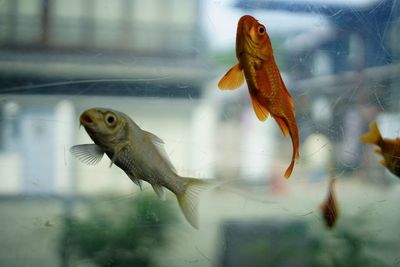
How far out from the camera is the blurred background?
1113 mm

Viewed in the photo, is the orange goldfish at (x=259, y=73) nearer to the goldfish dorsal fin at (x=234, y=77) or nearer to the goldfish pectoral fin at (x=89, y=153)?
the goldfish dorsal fin at (x=234, y=77)

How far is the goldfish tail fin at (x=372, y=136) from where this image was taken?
1283 mm

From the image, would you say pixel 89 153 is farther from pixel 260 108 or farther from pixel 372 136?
pixel 372 136

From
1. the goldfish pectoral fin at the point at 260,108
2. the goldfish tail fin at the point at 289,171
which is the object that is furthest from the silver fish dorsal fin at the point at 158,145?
the goldfish tail fin at the point at 289,171

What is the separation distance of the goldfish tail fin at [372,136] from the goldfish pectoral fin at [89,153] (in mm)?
807

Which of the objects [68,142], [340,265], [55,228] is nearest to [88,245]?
[55,228]

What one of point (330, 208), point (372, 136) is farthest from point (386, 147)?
point (330, 208)

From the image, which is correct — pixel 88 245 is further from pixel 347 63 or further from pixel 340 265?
pixel 347 63

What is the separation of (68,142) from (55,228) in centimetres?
23

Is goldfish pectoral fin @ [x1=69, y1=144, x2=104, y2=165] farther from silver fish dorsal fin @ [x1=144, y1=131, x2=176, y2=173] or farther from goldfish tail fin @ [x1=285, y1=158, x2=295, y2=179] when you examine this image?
goldfish tail fin @ [x1=285, y1=158, x2=295, y2=179]

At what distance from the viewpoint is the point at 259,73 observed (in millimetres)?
886

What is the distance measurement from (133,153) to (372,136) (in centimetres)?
77

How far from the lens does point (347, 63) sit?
132 cm

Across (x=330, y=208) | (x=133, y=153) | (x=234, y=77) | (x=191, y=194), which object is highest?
(x=234, y=77)
